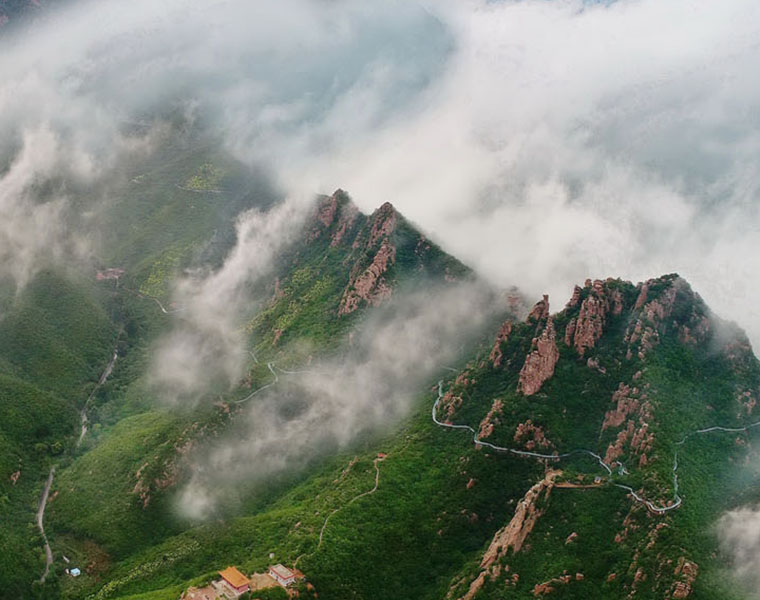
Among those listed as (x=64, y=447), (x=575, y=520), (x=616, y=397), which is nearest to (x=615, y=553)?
(x=575, y=520)

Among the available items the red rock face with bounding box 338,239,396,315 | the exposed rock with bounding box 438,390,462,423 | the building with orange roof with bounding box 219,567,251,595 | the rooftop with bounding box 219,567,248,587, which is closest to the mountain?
the exposed rock with bounding box 438,390,462,423

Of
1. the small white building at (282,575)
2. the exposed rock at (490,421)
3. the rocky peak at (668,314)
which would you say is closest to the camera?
the small white building at (282,575)

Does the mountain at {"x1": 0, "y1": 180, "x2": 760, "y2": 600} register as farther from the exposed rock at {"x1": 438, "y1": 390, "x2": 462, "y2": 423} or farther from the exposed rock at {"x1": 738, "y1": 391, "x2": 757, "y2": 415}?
the exposed rock at {"x1": 438, "y1": 390, "x2": 462, "y2": 423}

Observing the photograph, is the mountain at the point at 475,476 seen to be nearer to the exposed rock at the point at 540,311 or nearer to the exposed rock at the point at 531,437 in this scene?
the exposed rock at the point at 531,437

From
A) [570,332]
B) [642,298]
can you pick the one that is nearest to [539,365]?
[570,332]

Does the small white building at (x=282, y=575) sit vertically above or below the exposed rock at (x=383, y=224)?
below

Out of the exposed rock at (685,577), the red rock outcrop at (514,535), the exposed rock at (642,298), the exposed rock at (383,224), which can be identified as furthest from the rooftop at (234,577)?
the exposed rock at (383,224)
